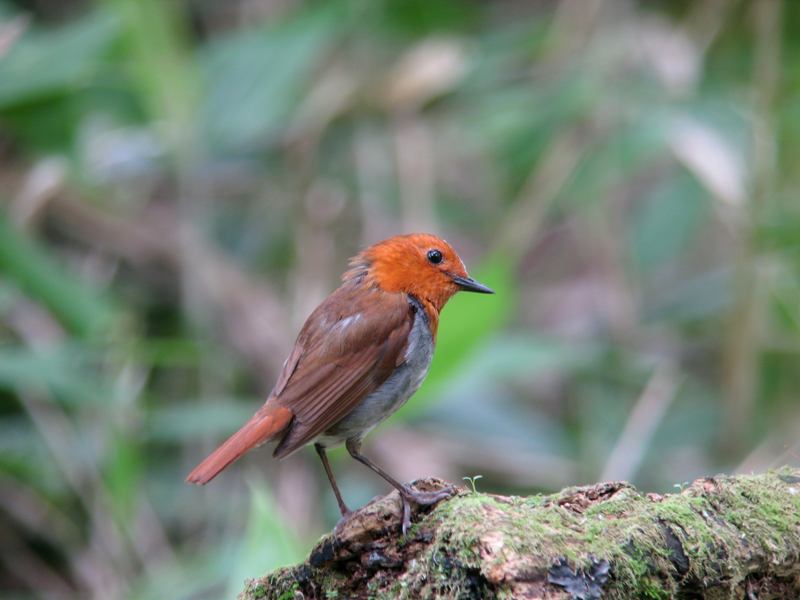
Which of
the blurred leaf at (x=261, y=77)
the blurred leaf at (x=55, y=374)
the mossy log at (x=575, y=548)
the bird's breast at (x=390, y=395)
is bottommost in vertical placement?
the mossy log at (x=575, y=548)

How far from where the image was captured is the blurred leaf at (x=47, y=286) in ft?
17.7

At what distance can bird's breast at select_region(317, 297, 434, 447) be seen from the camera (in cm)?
340

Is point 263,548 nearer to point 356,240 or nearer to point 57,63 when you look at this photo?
point 57,63

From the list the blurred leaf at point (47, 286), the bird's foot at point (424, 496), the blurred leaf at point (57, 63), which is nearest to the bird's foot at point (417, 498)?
the bird's foot at point (424, 496)

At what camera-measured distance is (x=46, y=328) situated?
18.9 ft

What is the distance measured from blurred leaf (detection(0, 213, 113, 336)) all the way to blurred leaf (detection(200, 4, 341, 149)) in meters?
1.53

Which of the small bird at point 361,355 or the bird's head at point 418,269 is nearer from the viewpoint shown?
the small bird at point 361,355

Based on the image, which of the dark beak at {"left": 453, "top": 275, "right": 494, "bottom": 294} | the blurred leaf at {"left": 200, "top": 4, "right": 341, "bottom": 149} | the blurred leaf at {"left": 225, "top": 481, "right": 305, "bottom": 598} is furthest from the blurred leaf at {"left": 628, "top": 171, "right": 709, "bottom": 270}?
the blurred leaf at {"left": 225, "top": 481, "right": 305, "bottom": 598}

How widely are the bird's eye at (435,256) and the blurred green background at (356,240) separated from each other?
0.71 meters

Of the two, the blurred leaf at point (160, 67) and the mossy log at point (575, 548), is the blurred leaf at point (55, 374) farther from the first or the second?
the mossy log at point (575, 548)

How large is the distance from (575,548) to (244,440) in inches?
48.0

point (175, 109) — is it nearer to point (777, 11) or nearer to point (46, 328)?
point (46, 328)

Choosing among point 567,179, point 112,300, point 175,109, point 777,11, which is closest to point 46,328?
point 112,300

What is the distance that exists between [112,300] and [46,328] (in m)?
0.37
